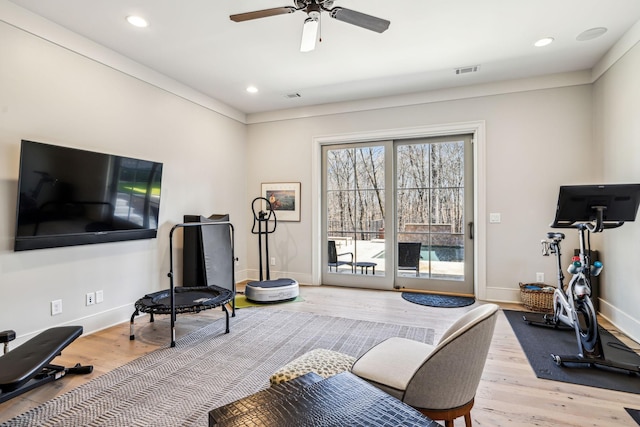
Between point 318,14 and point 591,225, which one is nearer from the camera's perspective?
point 318,14

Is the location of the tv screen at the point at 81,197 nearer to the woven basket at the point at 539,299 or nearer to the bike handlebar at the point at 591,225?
the bike handlebar at the point at 591,225

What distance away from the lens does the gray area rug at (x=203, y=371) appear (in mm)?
1938

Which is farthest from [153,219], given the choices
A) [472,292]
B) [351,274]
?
[472,292]

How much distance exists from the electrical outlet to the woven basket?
16.4 feet

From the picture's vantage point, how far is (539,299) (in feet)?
12.3

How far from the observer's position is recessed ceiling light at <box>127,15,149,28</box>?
9.18 feet

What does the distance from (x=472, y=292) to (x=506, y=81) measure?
9.50 ft

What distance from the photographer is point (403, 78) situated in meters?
4.15

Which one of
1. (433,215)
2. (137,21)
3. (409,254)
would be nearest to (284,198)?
(409,254)

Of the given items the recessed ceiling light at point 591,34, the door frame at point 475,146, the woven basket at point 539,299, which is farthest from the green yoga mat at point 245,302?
the recessed ceiling light at point 591,34

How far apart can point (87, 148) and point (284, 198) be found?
9.35 feet

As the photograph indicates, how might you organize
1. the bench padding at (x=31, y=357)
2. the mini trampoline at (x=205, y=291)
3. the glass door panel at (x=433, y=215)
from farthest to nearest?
the glass door panel at (x=433, y=215) < the mini trampoline at (x=205, y=291) < the bench padding at (x=31, y=357)

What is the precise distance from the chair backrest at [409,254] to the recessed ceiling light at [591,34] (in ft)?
9.63

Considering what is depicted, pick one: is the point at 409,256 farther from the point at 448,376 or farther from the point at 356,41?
the point at 448,376
